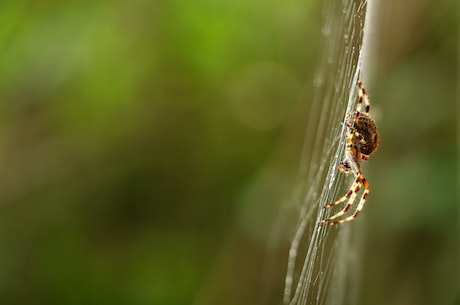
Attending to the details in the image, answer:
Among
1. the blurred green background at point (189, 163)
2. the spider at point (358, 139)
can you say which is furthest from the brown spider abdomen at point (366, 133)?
the blurred green background at point (189, 163)

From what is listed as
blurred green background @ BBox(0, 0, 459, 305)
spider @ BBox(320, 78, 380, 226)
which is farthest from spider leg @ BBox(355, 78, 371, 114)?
blurred green background @ BBox(0, 0, 459, 305)

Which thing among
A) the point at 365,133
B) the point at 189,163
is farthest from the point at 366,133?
the point at 189,163

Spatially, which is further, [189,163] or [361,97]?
[189,163]

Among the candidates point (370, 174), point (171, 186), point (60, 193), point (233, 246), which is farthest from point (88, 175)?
point (370, 174)

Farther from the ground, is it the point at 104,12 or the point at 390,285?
the point at 104,12

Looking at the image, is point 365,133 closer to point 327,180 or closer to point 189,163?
point 327,180

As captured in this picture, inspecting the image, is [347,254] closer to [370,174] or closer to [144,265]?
[370,174]
